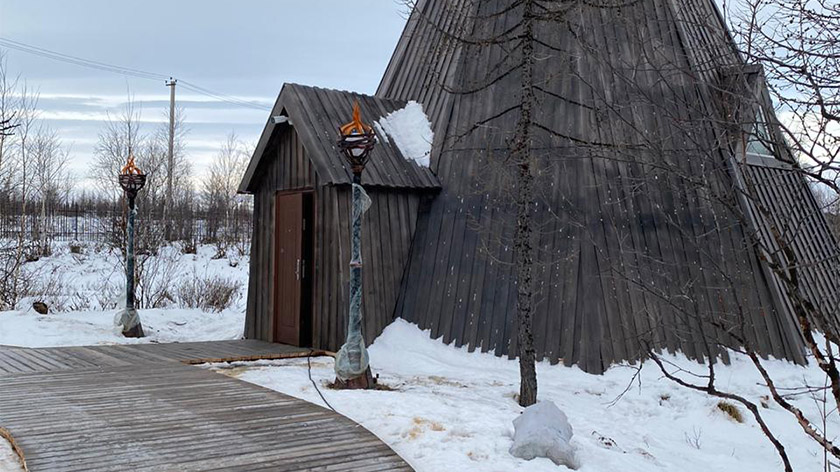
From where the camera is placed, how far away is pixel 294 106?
9.37 metres

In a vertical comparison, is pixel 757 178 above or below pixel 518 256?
above

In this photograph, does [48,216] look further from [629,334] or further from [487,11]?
[629,334]

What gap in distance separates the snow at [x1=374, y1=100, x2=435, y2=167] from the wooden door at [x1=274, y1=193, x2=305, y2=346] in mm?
1546

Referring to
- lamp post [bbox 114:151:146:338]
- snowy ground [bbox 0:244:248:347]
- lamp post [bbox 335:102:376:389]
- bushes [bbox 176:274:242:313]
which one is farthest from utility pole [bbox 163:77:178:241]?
lamp post [bbox 335:102:376:389]

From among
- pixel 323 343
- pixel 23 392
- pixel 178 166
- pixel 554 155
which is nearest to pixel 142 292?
pixel 323 343

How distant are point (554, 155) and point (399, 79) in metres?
3.60

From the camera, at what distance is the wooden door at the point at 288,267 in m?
9.71

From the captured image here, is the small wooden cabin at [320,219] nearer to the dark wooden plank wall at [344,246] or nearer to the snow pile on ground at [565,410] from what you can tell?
the dark wooden plank wall at [344,246]

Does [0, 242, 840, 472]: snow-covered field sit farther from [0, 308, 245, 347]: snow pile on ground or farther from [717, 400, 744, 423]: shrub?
[0, 308, 245, 347]: snow pile on ground

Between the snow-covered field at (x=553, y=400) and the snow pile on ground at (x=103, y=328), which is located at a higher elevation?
the snow pile on ground at (x=103, y=328)

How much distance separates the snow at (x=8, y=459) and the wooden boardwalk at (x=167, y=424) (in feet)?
0.28

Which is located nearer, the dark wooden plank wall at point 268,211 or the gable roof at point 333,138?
the gable roof at point 333,138

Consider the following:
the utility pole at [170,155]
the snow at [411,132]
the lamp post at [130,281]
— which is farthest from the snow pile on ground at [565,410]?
the utility pole at [170,155]

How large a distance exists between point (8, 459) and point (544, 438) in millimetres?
3567
